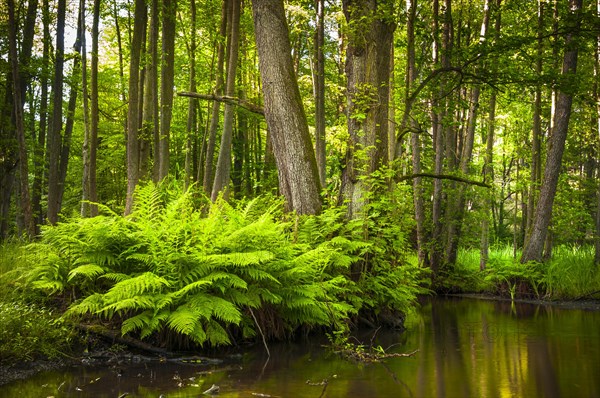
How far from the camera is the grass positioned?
13242 millimetres

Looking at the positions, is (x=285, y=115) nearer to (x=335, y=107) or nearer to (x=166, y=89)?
(x=166, y=89)

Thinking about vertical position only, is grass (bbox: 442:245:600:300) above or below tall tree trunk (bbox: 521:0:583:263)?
below

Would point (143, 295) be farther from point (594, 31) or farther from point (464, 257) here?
point (464, 257)

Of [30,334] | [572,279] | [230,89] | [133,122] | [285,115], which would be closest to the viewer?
[30,334]

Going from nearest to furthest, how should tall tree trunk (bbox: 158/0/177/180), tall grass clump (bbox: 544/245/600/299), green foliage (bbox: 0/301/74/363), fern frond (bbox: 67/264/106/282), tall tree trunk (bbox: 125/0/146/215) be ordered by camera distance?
green foliage (bbox: 0/301/74/363) < fern frond (bbox: 67/264/106/282) < tall tree trunk (bbox: 125/0/146/215) < tall tree trunk (bbox: 158/0/177/180) < tall grass clump (bbox: 544/245/600/299)

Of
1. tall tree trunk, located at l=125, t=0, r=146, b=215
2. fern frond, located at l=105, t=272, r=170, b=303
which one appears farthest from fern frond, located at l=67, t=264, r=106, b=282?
tall tree trunk, located at l=125, t=0, r=146, b=215

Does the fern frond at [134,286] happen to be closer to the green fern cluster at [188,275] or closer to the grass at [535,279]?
the green fern cluster at [188,275]

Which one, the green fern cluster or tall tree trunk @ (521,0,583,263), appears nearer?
the green fern cluster

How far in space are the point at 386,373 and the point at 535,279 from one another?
9.54m

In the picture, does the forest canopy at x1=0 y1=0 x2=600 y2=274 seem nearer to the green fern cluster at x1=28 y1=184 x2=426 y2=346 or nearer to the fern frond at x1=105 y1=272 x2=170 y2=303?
the green fern cluster at x1=28 y1=184 x2=426 y2=346

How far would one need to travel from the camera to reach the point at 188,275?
244 inches

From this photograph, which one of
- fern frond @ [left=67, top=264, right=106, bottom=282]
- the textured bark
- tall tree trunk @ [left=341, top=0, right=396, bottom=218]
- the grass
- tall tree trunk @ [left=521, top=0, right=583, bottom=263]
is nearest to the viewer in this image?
fern frond @ [left=67, top=264, right=106, bottom=282]

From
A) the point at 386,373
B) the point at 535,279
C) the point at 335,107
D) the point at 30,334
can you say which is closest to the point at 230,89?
the point at 30,334

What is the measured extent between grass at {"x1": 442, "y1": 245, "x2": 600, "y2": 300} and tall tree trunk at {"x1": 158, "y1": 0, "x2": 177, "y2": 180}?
8.48 meters
